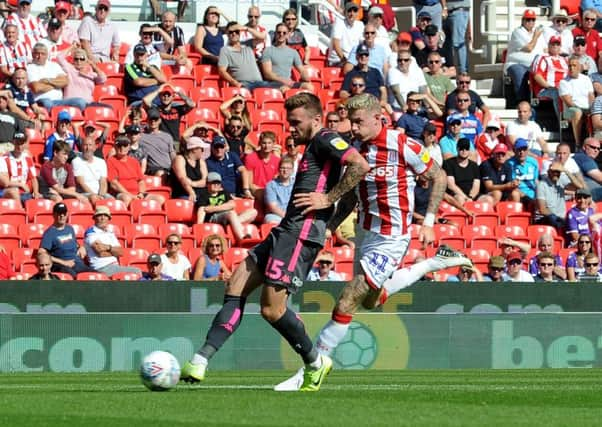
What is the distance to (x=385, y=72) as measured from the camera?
2464 centimetres

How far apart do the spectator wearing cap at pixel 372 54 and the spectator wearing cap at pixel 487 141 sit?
2007mm

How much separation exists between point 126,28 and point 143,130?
4.22m

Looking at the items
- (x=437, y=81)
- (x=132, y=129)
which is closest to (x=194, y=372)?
(x=132, y=129)

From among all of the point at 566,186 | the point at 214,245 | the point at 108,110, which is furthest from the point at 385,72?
the point at 214,245

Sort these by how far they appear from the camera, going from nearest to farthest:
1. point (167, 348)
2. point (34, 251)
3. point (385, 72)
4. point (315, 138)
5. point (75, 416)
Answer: point (75, 416)
point (315, 138)
point (167, 348)
point (34, 251)
point (385, 72)

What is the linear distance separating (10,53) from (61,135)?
85.5 inches

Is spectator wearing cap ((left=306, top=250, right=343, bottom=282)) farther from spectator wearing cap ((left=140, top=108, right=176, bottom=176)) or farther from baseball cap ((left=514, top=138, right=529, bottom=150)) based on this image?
baseball cap ((left=514, top=138, right=529, bottom=150))

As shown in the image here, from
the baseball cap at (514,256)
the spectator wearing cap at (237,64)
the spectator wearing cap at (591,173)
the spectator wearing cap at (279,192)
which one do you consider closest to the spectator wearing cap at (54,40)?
the spectator wearing cap at (237,64)

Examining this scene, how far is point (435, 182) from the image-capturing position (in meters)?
11.8

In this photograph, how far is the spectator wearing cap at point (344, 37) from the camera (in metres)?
25.1

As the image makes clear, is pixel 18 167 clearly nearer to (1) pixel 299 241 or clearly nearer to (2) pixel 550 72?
(1) pixel 299 241

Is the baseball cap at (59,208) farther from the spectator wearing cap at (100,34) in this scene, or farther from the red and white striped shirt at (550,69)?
the red and white striped shirt at (550,69)

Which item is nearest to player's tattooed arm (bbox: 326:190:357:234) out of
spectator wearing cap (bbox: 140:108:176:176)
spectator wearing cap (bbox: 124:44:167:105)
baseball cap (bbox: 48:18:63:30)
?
spectator wearing cap (bbox: 140:108:176:176)

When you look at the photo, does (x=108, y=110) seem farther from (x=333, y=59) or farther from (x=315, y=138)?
(x=315, y=138)
